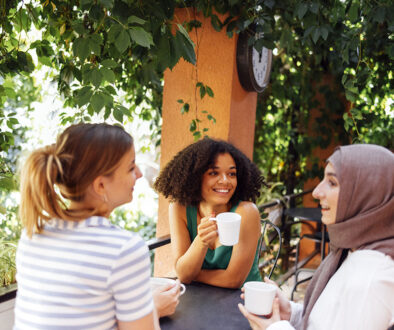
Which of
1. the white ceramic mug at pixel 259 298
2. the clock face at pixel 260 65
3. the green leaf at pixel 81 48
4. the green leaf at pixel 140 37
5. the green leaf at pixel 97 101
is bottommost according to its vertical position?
the white ceramic mug at pixel 259 298

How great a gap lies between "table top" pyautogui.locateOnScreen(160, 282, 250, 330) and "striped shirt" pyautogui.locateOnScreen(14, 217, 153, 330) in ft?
1.43

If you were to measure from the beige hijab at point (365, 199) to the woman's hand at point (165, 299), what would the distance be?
0.54 m

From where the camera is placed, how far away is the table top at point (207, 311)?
137 centimetres

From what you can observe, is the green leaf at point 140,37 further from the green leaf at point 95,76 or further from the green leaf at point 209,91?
the green leaf at point 209,91

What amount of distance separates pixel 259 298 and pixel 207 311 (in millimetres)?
284

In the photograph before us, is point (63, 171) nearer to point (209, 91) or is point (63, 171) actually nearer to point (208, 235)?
point (208, 235)

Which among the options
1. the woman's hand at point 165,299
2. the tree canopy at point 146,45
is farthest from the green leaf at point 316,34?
the woman's hand at point 165,299

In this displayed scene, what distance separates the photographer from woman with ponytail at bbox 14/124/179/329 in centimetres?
92

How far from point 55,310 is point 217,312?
0.69 meters

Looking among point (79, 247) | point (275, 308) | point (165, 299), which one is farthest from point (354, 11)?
point (79, 247)

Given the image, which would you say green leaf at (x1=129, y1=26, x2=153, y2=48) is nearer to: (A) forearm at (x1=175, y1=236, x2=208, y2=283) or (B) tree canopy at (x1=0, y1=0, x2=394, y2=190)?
(B) tree canopy at (x1=0, y1=0, x2=394, y2=190)

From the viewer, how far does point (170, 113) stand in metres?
2.85

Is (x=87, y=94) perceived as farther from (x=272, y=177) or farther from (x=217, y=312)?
(x=272, y=177)

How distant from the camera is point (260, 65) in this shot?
113 inches
